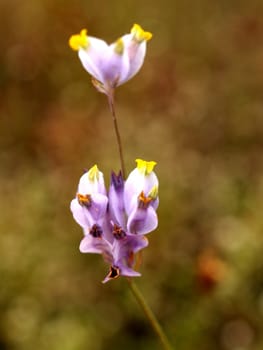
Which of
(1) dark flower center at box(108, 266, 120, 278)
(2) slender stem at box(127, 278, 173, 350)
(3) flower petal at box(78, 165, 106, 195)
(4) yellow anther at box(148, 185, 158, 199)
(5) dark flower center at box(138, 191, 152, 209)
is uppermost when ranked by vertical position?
(3) flower petal at box(78, 165, 106, 195)

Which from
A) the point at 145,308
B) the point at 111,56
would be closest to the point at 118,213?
the point at 145,308

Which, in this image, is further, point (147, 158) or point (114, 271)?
point (147, 158)

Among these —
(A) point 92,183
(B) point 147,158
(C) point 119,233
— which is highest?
(B) point 147,158

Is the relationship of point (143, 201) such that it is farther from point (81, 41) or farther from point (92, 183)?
point (81, 41)

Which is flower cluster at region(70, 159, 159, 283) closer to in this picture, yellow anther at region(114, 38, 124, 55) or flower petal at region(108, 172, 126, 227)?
flower petal at region(108, 172, 126, 227)

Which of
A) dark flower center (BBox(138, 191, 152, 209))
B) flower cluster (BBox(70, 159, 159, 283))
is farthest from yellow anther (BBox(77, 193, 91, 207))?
dark flower center (BBox(138, 191, 152, 209))

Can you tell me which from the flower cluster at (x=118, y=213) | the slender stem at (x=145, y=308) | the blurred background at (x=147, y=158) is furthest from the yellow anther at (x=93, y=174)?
the blurred background at (x=147, y=158)

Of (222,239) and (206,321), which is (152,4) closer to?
(222,239)
